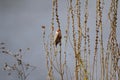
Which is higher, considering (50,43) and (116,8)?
(116,8)

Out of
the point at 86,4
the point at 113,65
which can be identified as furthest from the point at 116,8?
the point at 113,65

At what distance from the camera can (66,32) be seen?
12.0 feet

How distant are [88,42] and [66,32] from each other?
0.23 meters

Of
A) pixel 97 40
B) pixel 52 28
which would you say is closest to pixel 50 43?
pixel 52 28

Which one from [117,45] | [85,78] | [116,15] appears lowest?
[85,78]

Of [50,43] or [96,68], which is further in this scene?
[50,43]

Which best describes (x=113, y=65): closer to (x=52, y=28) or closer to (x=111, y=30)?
(x=111, y=30)

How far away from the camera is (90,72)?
361 centimetres

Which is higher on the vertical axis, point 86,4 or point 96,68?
point 86,4

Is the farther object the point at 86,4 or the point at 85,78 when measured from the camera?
the point at 86,4

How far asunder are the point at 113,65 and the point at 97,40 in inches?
11.0

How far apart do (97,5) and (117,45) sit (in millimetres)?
428

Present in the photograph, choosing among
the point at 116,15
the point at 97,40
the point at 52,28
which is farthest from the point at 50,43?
the point at 116,15

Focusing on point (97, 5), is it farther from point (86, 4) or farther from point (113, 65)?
point (113, 65)
